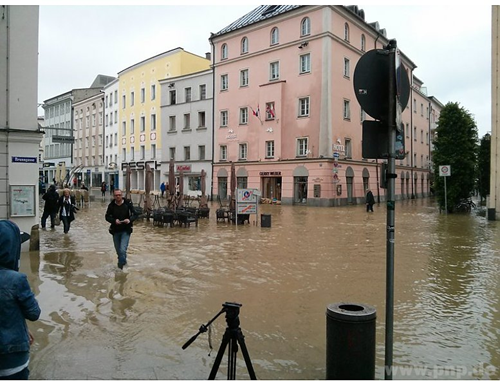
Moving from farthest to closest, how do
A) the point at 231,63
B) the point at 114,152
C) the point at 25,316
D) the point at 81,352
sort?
the point at 114,152 → the point at 231,63 → the point at 81,352 → the point at 25,316

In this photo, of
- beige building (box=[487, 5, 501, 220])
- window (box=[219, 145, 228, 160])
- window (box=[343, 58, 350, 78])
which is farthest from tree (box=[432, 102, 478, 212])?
window (box=[219, 145, 228, 160])

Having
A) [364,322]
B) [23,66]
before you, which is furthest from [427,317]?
[23,66]

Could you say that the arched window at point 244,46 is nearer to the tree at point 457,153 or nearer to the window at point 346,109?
the window at point 346,109

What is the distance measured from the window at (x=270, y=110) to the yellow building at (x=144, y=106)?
16912mm

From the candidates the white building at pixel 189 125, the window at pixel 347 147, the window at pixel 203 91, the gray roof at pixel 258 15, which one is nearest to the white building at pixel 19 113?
the gray roof at pixel 258 15

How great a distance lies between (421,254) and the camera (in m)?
11.6

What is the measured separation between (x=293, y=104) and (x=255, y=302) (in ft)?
103

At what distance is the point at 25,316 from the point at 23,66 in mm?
9420

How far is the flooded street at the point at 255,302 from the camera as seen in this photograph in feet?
15.2

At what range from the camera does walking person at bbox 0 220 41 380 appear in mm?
3279

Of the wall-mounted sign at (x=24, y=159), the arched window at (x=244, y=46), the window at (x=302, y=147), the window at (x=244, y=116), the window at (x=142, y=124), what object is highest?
the arched window at (x=244, y=46)

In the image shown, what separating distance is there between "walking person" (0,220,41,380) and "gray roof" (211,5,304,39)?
36.1m

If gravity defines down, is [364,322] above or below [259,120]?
below

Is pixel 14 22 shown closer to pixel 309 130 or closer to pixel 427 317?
pixel 427 317
